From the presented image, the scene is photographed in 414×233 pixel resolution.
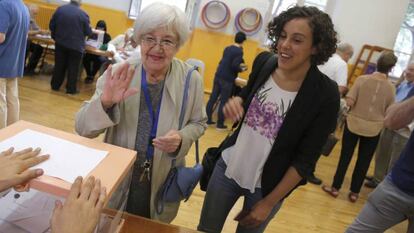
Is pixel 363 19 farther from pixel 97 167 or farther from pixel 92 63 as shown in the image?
pixel 97 167

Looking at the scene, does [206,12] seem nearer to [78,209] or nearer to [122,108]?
[122,108]

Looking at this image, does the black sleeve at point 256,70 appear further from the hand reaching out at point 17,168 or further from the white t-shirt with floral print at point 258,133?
the hand reaching out at point 17,168

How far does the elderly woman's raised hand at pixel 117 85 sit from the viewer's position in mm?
1156

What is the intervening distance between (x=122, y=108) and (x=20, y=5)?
8.12ft

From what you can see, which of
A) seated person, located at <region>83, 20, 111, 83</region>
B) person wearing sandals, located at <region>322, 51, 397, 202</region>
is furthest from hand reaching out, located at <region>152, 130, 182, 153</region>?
seated person, located at <region>83, 20, 111, 83</region>

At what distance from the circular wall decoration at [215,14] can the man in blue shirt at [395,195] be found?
5791mm

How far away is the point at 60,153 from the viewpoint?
922 mm

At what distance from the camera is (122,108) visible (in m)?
1.32

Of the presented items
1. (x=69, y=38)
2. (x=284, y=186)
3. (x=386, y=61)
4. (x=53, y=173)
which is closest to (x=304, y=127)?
(x=284, y=186)

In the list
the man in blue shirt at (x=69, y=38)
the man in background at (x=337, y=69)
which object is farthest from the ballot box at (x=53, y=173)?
the man in blue shirt at (x=69, y=38)

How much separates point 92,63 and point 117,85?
596 cm

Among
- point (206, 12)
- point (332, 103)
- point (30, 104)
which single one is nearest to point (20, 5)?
point (30, 104)

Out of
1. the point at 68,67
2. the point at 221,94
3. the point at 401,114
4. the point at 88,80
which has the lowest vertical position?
the point at 88,80

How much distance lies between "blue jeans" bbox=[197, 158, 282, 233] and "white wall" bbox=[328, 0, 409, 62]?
259 inches
